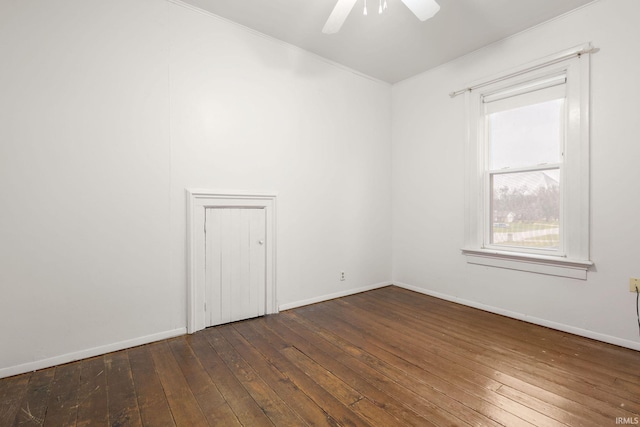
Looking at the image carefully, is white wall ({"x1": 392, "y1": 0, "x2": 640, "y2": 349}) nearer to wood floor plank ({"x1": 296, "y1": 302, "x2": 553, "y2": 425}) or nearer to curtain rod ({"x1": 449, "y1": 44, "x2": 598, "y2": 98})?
curtain rod ({"x1": 449, "y1": 44, "x2": 598, "y2": 98})

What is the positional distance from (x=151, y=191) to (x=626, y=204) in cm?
387

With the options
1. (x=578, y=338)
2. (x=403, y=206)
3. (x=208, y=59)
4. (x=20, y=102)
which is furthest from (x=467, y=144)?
(x=20, y=102)

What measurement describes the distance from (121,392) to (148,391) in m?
0.16

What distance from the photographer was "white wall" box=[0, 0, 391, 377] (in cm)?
204

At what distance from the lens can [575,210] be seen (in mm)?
2668

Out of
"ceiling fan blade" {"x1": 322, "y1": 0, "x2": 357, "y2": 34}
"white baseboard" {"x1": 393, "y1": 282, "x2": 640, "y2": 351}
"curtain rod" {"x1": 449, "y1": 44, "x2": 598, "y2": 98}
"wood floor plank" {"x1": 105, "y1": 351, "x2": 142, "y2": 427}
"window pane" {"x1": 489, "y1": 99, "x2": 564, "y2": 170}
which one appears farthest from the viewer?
"window pane" {"x1": 489, "y1": 99, "x2": 564, "y2": 170}

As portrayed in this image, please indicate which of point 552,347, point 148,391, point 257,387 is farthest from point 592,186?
point 148,391

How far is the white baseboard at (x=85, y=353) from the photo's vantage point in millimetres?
2006

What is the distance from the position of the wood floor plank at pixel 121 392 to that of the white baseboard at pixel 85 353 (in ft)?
0.20

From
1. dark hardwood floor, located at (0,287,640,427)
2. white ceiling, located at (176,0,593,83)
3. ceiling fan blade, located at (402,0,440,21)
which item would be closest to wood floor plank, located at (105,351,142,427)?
dark hardwood floor, located at (0,287,640,427)

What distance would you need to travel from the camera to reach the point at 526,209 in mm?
3070

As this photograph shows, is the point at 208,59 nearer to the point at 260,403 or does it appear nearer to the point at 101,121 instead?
the point at 101,121

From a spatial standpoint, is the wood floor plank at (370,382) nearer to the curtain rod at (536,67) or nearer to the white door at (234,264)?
the white door at (234,264)

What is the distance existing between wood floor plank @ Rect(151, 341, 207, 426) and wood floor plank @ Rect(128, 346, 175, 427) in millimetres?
26
